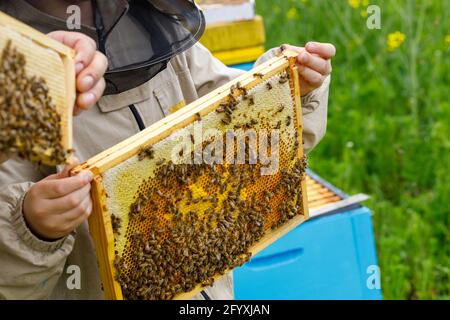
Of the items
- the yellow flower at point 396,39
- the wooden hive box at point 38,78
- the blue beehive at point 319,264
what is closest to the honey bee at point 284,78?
the wooden hive box at point 38,78

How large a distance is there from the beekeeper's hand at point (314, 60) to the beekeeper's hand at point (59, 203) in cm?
81

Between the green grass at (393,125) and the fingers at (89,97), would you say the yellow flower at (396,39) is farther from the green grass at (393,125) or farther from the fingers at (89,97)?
the fingers at (89,97)

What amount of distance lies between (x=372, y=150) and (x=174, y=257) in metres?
3.15

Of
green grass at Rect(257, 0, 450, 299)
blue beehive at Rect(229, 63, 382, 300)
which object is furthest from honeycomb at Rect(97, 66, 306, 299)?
green grass at Rect(257, 0, 450, 299)

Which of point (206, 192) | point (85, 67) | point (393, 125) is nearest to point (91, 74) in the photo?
point (85, 67)

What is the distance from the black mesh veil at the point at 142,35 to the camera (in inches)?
82.6

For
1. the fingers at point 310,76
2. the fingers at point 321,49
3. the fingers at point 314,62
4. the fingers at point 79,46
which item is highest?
Answer: the fingers at point 79,46

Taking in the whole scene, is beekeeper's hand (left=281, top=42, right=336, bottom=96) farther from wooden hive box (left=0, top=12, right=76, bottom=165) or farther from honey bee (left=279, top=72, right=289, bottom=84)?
wooden hive box (left=0, top=12, right=76, bottom=165)

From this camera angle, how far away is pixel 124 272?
6.47 ft

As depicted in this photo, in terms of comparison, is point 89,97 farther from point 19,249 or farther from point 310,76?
point 310,76

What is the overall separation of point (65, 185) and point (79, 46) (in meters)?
0.33

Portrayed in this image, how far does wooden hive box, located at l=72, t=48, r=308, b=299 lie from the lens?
1927 mm

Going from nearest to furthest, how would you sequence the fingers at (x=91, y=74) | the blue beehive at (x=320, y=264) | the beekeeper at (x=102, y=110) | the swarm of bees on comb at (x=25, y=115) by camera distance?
the swarm of bees on comb at (x=25, y=115) < the fingers at (x=91, y=74) < the beekeeper at (x=102, y=110) < the blue beehive at (x=320, y=264)

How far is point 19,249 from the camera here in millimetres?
1962
